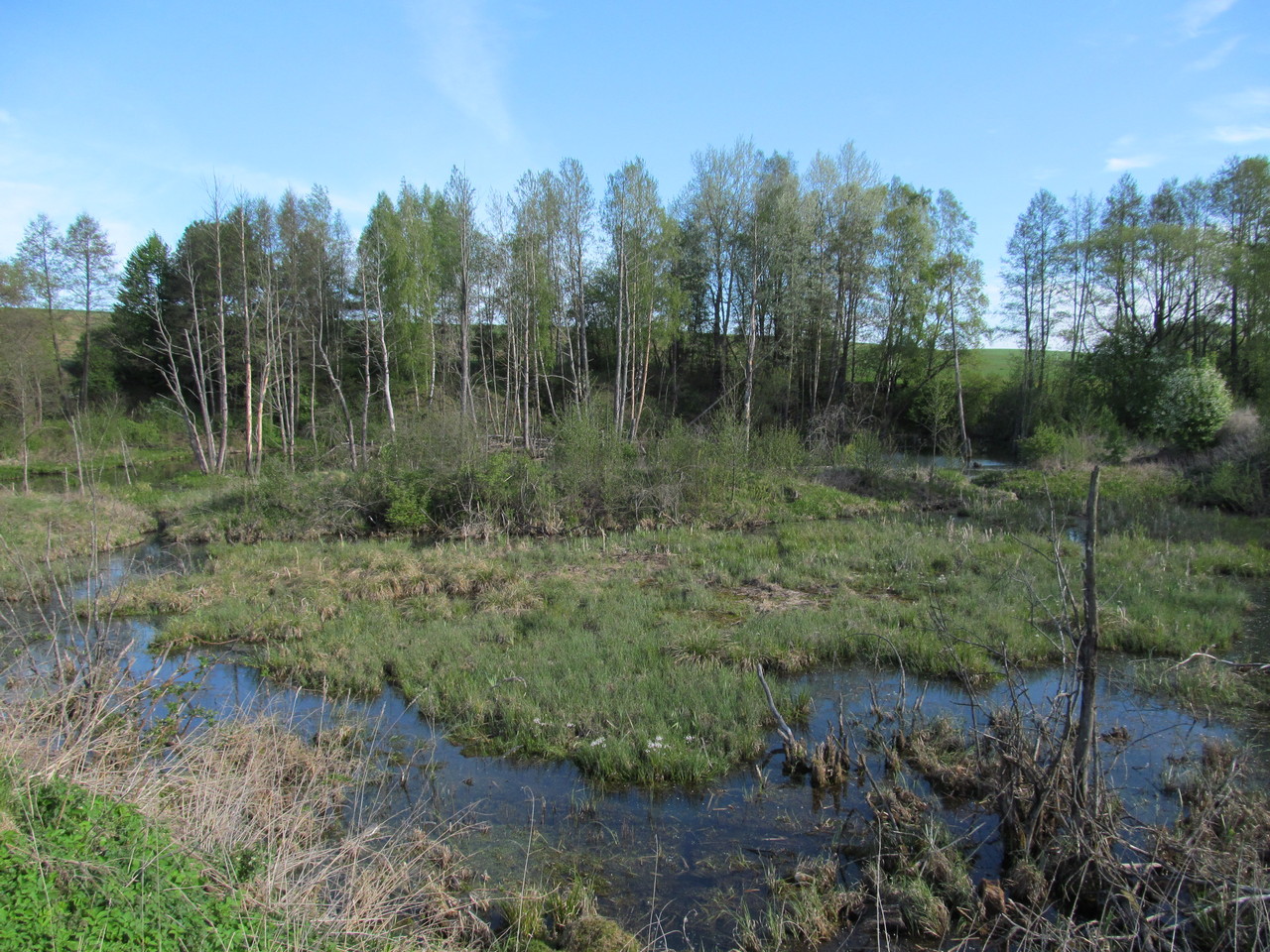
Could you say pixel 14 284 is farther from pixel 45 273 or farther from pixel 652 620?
pixel 652 620

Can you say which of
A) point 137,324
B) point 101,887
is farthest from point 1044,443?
point 137,324

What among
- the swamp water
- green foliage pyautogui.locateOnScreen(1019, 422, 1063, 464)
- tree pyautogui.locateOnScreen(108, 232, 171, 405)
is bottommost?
the swamp water

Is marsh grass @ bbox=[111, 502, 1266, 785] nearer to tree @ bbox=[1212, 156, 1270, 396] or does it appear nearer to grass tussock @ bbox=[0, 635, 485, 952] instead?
grass tussock @ bbox=[0, 635, 485, 952]

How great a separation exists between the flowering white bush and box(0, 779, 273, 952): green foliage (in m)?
32.4

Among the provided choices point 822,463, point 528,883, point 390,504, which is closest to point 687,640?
point 528,883

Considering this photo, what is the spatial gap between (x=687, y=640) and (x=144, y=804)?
21.1ft

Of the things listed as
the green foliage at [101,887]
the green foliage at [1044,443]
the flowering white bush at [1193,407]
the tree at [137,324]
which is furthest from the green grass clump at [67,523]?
the flowering white bush at [1193,407]

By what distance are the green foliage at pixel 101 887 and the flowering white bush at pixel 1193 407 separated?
106ft

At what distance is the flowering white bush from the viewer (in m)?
26.8

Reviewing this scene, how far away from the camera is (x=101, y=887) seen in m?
3.30

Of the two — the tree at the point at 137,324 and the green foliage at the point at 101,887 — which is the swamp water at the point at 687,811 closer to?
the green foliage at the point at 101,887

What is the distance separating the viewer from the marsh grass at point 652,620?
7.66 metres

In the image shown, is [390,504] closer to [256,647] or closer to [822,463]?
[256,647]

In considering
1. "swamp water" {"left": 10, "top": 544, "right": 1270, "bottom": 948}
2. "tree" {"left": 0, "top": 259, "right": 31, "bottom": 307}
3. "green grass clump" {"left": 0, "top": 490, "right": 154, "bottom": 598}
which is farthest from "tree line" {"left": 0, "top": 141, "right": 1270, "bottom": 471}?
"swamp water" {"left": 10, "top": 544, "right": 1270, "bottom": 948}
